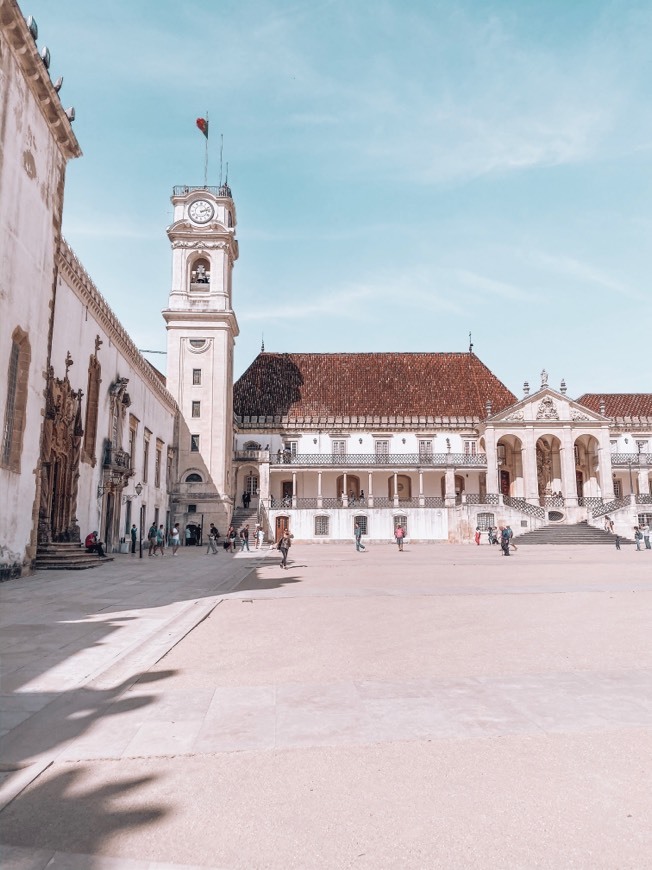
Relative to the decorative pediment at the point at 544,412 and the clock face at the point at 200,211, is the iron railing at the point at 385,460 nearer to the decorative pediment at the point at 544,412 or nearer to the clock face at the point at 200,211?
the decorative pediment at the point at 544,412

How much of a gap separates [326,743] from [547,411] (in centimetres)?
4871

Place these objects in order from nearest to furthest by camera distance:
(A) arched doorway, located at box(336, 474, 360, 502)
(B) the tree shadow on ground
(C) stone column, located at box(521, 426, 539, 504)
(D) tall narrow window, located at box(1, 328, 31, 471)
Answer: (B) the tree shadow on ground, (D) tall narrow window, located at box(1, 328, 31, 471), (C) stone column, located at box(521, 426, 539, 504), (A) arched doorway, located at box(336, 474, 360, 502)

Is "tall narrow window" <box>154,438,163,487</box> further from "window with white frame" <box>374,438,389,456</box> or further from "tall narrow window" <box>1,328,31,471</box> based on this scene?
"tall narrow window" <box>1,328,31,471</box>

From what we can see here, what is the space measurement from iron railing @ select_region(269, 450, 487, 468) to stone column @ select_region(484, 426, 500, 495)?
0.85m

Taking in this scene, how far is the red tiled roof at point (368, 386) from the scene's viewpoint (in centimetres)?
5438

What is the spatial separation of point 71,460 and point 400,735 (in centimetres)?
2047

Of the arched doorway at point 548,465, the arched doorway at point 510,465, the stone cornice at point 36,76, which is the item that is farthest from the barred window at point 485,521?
the stone cornice at point 36,76

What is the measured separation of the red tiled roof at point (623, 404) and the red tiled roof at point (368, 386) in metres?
8.53

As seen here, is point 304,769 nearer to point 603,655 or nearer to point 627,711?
point 627,711

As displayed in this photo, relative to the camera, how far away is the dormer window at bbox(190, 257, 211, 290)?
46562mm

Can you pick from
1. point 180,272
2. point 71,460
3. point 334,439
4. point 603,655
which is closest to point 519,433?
point 334,439

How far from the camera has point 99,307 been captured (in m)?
26.1

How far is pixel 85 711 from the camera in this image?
523cm

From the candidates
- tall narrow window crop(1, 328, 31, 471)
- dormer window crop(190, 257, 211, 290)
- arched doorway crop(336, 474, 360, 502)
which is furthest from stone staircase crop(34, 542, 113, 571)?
arched doorway crop(336, 474, 360, 502)
